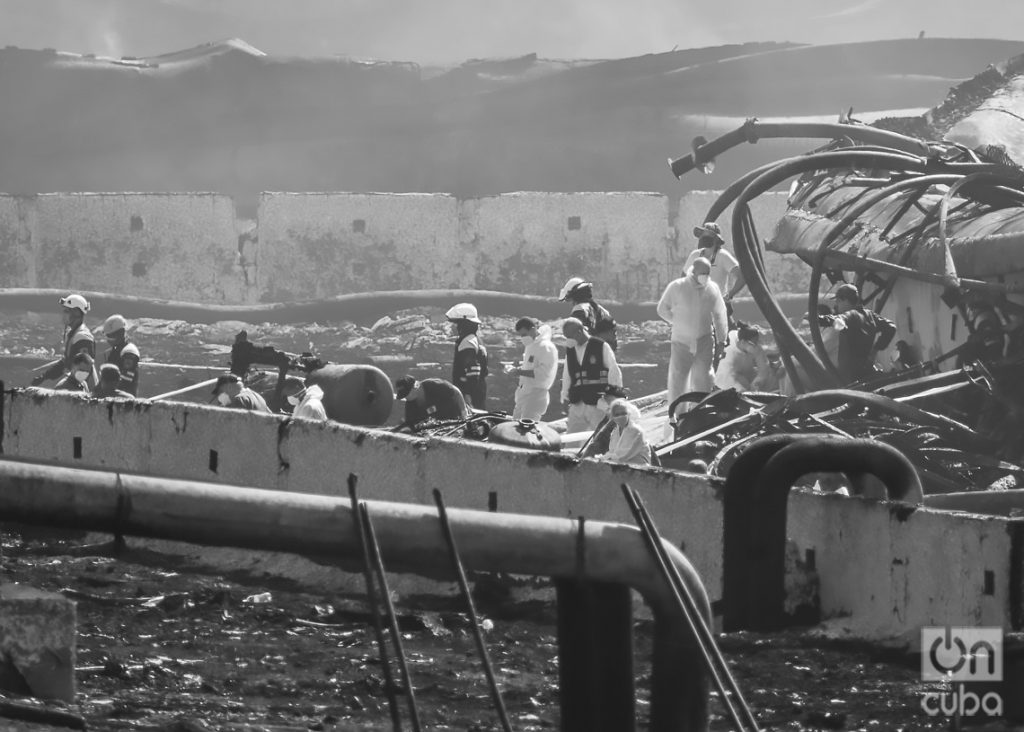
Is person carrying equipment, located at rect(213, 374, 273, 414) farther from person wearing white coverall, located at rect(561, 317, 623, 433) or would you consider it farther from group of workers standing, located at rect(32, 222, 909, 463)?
person wearing white coverall, located at rect(561, 317, 623, 433)

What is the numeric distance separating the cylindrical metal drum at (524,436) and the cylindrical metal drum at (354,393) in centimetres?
253

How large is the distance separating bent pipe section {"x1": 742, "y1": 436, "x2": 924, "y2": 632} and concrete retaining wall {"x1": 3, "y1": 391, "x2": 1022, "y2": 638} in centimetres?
11

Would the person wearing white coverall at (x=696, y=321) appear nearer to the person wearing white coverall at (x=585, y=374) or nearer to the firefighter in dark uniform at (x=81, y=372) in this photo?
the person wearing white coverall at (x=585, y=374)

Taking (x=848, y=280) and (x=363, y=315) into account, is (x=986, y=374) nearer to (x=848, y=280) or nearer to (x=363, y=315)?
(x=848, y=280)

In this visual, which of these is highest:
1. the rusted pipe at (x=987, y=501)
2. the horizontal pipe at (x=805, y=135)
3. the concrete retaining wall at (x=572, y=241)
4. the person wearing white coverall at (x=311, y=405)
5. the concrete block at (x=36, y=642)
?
the horizontal pipe at (x=805, y=135)

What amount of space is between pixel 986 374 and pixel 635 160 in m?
33.9

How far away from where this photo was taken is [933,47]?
166 feet

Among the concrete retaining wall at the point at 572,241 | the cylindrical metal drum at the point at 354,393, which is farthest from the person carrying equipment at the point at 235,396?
the concrete retaining wall at the point at 572,241

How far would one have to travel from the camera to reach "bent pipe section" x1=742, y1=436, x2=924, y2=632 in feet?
26.1

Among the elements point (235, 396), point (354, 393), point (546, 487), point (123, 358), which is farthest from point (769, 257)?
point (546, 487)

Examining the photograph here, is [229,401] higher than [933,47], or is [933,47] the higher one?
[933,47]

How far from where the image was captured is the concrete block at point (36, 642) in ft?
19.1

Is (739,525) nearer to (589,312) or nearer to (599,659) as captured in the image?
(599,659)

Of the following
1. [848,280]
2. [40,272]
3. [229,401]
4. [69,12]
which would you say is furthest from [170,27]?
[229,401]
